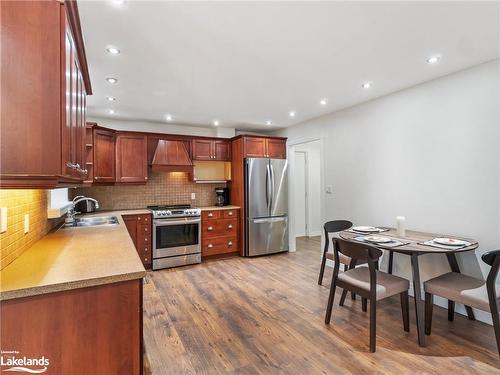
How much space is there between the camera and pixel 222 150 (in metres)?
5.24

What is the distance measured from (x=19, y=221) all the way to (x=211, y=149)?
365 centimetres

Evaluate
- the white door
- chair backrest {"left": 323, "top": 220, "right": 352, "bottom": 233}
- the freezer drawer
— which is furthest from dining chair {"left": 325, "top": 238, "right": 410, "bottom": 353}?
the white door

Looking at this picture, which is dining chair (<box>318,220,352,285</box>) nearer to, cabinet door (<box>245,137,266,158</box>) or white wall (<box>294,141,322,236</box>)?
cabinet door (<box>245,137,266,158</box>)

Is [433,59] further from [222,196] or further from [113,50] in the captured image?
Answer: [222,196]

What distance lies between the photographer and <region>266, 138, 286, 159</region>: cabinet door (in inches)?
202

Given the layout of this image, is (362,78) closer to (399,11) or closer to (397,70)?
(397,70)

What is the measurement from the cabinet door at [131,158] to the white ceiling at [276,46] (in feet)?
2.89

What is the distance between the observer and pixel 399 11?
71.2 inches

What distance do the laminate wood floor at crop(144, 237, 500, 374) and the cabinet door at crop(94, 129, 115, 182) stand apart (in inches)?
76.9

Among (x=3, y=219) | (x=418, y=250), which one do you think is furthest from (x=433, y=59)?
(x=3, y=219)

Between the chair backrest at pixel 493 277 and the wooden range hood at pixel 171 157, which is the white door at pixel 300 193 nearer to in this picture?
the wooden range hood at pixel 171 157

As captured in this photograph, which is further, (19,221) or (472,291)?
(472,291)

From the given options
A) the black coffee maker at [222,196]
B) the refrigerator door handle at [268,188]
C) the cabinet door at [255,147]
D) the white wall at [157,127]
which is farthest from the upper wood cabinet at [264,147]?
the black coffee maker at [222,196]

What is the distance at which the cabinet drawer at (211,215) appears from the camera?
469 cm
